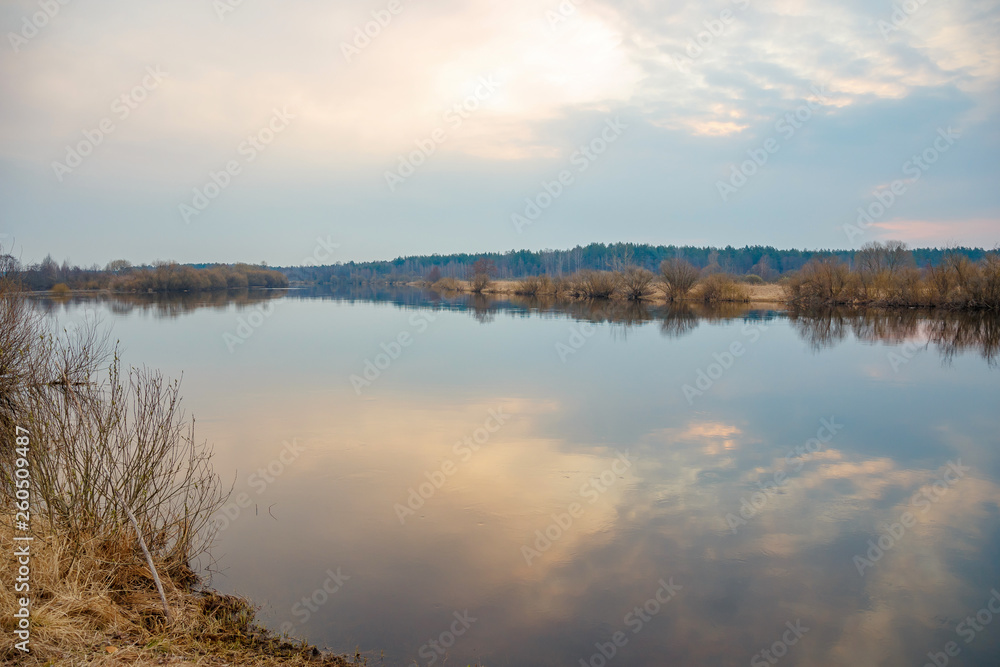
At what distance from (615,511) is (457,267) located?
429ft

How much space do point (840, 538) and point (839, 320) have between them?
26.5 m

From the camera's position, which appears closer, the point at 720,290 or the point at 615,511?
the point at 615,511

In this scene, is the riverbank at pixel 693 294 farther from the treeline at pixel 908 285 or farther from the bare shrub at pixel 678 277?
the treeline at pixel 908 285

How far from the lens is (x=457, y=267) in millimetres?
135500

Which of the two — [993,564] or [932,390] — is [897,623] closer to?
[993,564]

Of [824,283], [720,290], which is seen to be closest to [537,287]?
[720,290]

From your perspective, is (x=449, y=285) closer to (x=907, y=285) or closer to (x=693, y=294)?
(x=693, y=294)

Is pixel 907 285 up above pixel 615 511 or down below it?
above

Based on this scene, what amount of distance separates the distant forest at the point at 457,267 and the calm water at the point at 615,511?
29.3 m

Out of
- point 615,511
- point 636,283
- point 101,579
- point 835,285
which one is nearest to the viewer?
point 101,579

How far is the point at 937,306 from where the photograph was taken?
32.8 metres

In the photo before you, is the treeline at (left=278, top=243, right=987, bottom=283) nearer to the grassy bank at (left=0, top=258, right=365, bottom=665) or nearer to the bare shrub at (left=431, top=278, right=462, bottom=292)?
the bare shrub at (left=431, top=278, right=462, bottom=292)

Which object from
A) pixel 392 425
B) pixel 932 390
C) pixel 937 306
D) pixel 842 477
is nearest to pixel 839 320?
pixel 937 306

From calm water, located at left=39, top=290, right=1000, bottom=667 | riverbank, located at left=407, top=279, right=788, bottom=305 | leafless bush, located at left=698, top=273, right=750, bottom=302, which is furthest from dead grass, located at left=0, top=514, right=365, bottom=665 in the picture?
leafless bush, located at left=698, top=273, right=750, bottom=302
